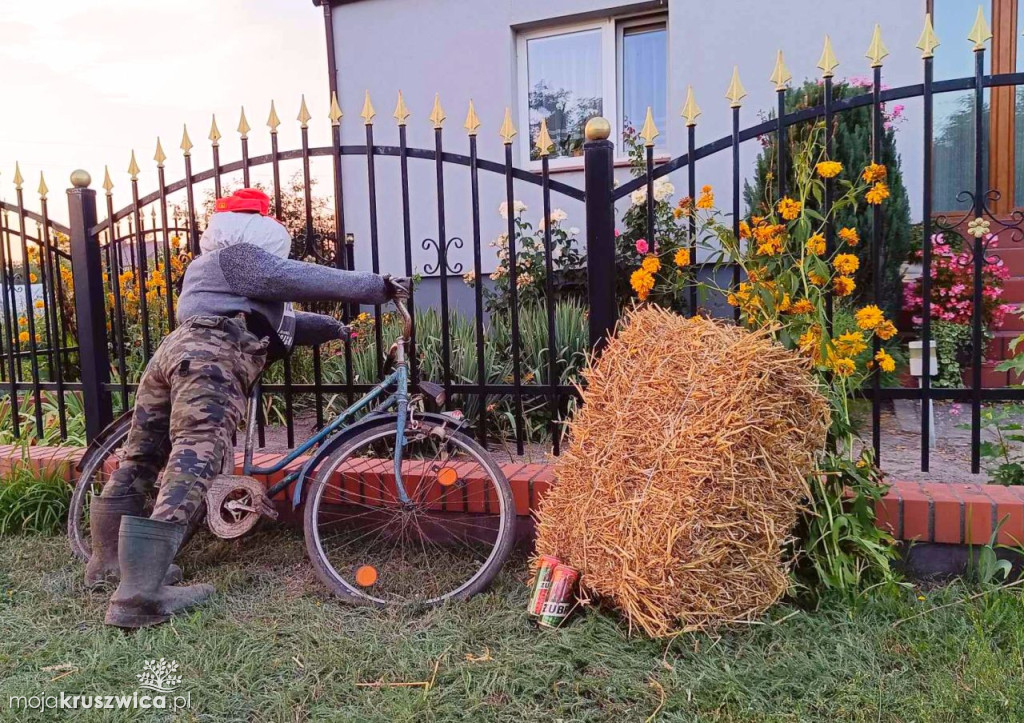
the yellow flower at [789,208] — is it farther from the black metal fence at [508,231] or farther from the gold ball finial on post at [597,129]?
the gold ball finial on post at [597,129]

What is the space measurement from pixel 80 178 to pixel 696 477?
10.9ft

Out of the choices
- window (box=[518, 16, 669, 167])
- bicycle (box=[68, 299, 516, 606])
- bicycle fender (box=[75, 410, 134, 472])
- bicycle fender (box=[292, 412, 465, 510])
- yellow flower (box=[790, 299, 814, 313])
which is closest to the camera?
yellow flower (box=[790, 299, 814, 313])

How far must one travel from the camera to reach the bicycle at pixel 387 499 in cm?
266

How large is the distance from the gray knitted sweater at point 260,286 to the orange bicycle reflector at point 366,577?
36.5 inches

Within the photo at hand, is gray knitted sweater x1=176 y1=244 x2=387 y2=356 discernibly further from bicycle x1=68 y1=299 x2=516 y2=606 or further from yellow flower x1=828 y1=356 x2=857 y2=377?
yellow flower x1=828 y1=356 x2=857 y2=377

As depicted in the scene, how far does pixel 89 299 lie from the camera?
368 centimetres

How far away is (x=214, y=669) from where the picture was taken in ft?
7.02

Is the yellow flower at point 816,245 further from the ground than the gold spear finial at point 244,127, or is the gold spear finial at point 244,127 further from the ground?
the gold spear finial at point 244,127

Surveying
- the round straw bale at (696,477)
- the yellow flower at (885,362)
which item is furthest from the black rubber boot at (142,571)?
the yellow flower at (885,362)

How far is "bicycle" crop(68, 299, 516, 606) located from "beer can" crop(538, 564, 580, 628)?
1.08ft

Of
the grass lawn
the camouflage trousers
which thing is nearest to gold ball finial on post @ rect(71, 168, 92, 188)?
the camouflage trousers

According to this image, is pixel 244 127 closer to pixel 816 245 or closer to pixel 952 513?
pixel 816 245

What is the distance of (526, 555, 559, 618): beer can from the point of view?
230 centimetres

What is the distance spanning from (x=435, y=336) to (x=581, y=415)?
2459mm
